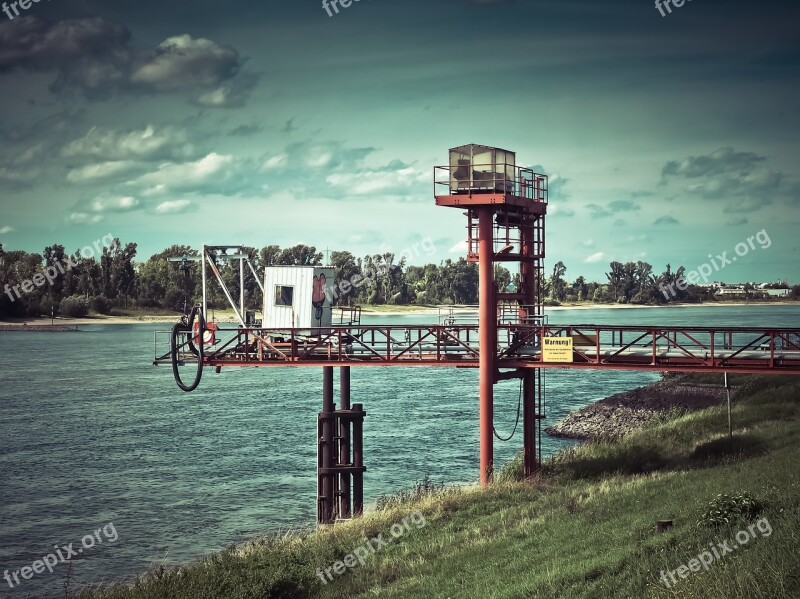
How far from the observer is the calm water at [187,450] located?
34.1 m

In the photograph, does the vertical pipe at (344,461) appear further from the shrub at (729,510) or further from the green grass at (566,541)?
the shrub at (729,510)

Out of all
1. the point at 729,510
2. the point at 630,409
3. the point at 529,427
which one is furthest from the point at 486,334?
the point at 630,409

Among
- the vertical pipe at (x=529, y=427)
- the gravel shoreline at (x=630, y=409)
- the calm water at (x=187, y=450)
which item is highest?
the vertical pipe at (x=529, y=427)

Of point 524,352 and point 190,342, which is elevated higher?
point 190,342

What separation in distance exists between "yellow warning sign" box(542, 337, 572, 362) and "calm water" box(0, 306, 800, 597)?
1133cm

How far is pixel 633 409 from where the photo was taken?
58156 millimetres

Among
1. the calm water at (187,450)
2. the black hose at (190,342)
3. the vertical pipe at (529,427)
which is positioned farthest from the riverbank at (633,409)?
the black hose at (190,342)

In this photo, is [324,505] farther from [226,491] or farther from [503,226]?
[503,226]

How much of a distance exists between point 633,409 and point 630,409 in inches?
8.4

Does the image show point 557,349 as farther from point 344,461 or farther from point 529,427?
point 344,461

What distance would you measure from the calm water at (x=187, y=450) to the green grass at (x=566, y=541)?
6.49m

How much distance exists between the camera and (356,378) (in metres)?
90.3

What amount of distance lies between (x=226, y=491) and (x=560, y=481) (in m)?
17.0

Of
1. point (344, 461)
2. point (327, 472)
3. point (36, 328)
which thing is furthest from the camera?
point (36, 328)
